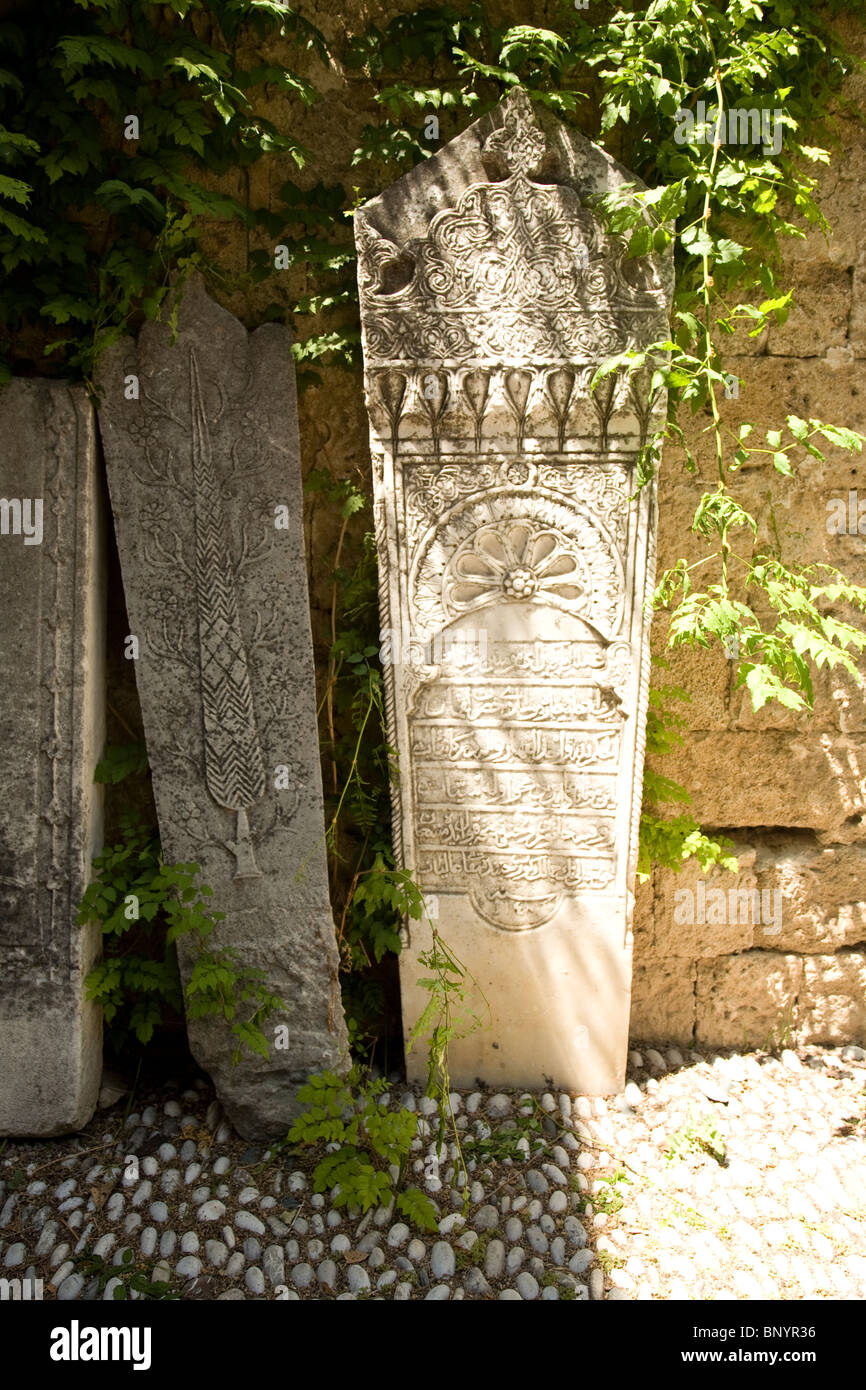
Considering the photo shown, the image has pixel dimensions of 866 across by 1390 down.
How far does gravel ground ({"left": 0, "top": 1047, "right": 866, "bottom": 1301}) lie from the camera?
226cm

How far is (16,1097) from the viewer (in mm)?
2678

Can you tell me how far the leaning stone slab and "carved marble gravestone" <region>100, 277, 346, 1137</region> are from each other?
0.14 metres

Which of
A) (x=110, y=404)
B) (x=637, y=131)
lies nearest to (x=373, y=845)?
(x=110, y=404)

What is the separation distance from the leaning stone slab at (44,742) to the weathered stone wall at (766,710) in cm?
67

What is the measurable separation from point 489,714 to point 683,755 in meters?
0.71

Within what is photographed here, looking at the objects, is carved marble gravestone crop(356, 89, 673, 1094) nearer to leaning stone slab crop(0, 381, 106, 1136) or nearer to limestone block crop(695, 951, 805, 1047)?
limestone block crop(695, 951, 805, 1047)

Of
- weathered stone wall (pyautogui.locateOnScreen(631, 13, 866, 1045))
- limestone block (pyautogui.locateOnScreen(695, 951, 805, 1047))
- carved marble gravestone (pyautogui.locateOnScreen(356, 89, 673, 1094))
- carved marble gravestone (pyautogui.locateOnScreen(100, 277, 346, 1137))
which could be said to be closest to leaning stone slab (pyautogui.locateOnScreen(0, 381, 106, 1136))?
carved marble gravestone (pyautogui.locateOnScreen(100, 277, 346, 1137))

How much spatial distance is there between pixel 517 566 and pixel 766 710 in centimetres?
96

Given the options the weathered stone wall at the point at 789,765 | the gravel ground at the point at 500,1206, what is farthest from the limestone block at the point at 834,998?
the gravel ground at the point at 500,1206

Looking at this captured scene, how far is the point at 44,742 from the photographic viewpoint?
8.80 ft

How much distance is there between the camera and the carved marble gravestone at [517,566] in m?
2.57

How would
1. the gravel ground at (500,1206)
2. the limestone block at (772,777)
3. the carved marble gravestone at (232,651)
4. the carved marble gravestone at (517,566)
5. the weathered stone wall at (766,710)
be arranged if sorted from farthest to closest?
1. the limestone block at (772,777)
2. the weathered stone wall at (766,710)
3. the carved marble gravestone at (232,651)
4. the carved marble gravestone at (517,566)
5. the gravel ground at (500,1206)

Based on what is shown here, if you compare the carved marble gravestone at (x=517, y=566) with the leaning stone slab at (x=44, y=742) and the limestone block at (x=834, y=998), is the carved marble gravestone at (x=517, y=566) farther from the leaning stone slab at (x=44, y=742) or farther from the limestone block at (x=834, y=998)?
the leaning stone slab at (x=44, y=742)

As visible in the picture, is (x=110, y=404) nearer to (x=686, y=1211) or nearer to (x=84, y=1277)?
(x=84, y=1277)
